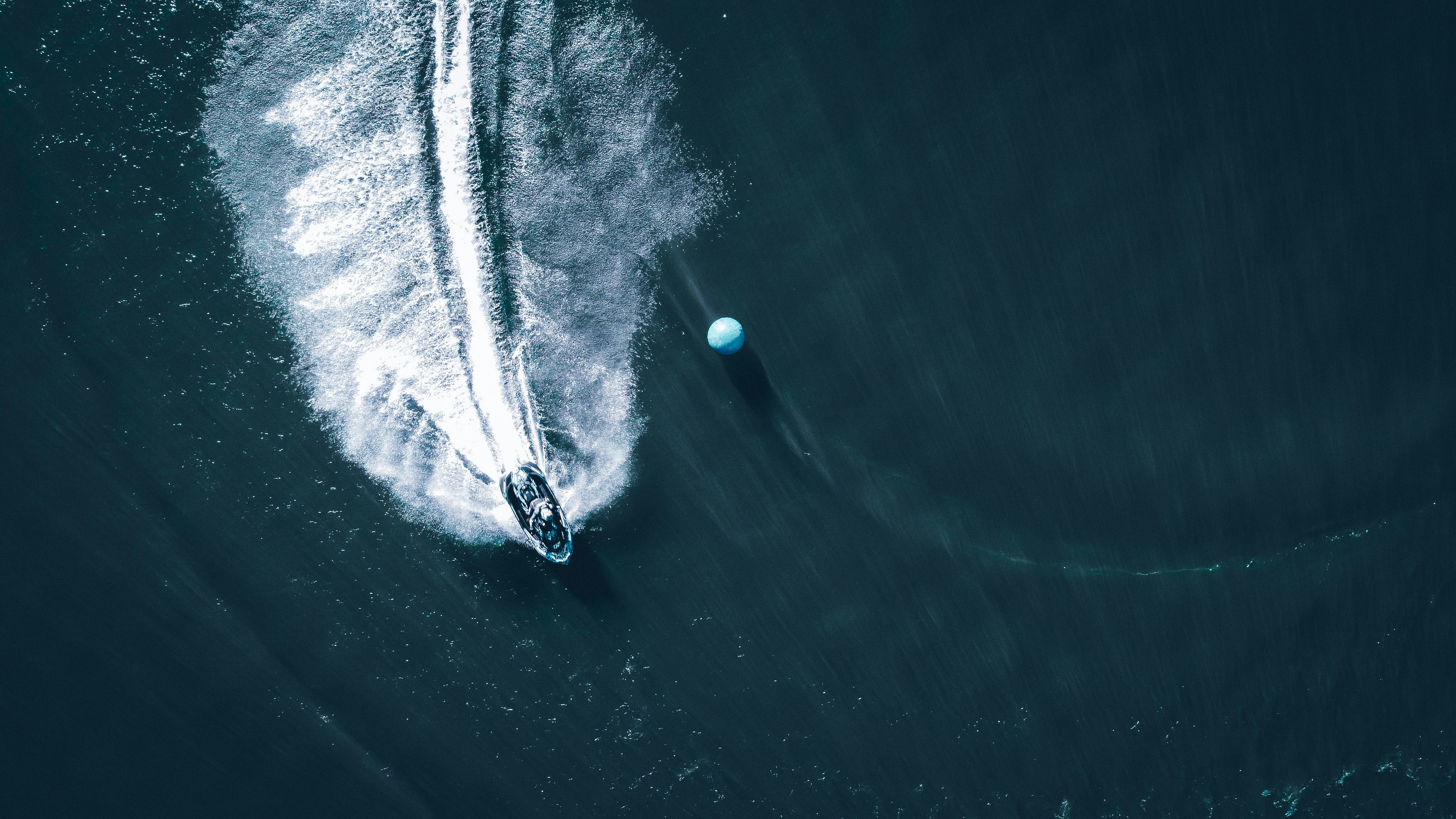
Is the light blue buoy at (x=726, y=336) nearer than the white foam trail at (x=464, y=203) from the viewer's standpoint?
Yes

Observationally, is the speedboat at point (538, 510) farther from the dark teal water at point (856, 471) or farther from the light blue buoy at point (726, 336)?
the light blue buoy at point (726, 336)

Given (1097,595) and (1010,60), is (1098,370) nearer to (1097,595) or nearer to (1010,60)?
(1097,595)

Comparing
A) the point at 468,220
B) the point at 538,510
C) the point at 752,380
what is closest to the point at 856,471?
the point at 752,380

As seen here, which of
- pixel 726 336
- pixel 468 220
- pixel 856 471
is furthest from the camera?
pixel 856 471

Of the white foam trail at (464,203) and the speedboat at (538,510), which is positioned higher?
the white foam trail at (464,203)

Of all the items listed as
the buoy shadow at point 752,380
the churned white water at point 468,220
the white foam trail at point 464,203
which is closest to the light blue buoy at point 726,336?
the buoy shadow at point 752,380

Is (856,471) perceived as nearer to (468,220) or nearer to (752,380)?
(752,380)

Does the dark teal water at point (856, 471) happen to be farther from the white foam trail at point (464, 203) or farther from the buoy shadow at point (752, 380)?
the white foam trail at point (464, 203)
